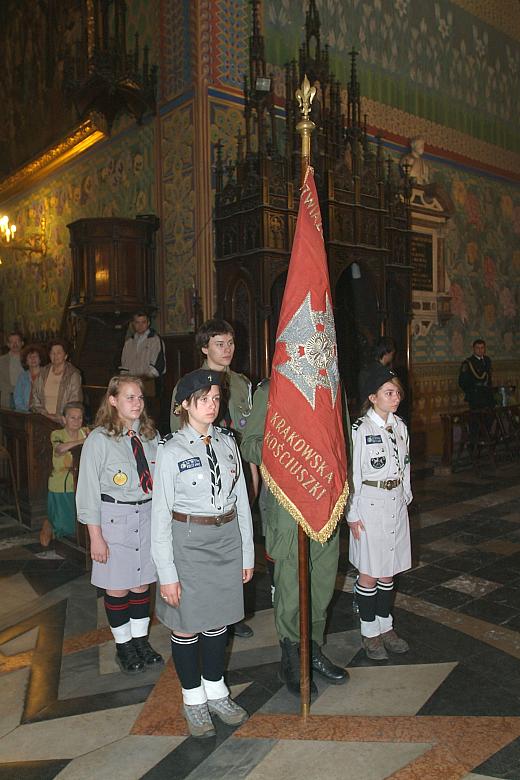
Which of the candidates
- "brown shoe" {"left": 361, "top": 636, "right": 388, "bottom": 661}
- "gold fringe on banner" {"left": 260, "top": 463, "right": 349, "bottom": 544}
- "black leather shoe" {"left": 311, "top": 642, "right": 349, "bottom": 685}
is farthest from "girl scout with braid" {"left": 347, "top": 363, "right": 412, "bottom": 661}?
"gold fringe on banner" {"left": 260, "top": 463, "right": 349, "bottom": 544}

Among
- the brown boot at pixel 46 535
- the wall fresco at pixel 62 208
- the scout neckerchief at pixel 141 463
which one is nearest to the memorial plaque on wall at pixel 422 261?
the wall fresco at pixel 62 208

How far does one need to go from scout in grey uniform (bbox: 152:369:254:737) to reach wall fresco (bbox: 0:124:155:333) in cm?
754

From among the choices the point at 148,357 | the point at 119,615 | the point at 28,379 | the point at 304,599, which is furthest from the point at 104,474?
the point at 148,357

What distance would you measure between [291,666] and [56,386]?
455 centimetres

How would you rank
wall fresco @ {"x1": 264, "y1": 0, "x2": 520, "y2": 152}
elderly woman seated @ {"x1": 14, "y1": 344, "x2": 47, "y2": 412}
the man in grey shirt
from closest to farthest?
elderly woman seated @ {"x1": 14, "y1": 344, "x2": 47, "y2": 412}, the man in grey shirt, wall fresco @ {"x1": 264, "y1": 0, "x2": 520, "y2": 152}

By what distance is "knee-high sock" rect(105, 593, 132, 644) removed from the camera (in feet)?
11.2

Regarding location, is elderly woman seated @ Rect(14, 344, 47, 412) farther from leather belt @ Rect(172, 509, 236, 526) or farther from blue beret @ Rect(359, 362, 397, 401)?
leather belt @ Rect(172, 509, 236, 526)

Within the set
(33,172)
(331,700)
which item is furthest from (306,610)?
(33,172)

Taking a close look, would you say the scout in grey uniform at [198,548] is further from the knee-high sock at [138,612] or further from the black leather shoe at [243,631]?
the black leather shoe at [243,631]

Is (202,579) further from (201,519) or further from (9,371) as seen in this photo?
(9,371)

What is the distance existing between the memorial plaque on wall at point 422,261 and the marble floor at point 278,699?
7.50 meters

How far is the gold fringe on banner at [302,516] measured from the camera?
112 inches

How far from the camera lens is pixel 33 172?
13.6 m

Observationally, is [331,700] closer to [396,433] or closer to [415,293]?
[396,433]
